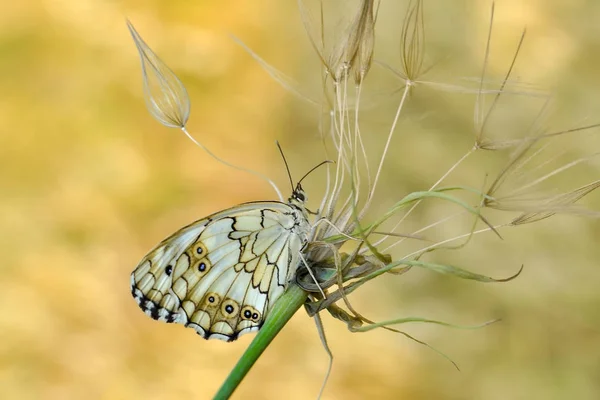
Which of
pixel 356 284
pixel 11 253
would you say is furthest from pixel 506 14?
pixel 11 253

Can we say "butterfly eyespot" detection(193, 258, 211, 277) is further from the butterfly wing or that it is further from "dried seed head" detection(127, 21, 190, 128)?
"dried seed head" detection(127, 21, 190, 128)

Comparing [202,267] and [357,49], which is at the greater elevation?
[357,49]

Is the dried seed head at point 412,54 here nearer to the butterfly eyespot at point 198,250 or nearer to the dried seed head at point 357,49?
the dried seed head at point 357,49

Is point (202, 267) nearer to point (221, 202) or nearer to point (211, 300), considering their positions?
point (211, 300)

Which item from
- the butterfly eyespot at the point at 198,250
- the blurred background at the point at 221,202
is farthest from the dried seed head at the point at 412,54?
the blurred background at the point at 221,202

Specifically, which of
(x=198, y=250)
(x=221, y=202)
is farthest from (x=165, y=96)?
(x=221, y=202)

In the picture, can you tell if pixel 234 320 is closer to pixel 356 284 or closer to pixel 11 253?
pixel 356 284
